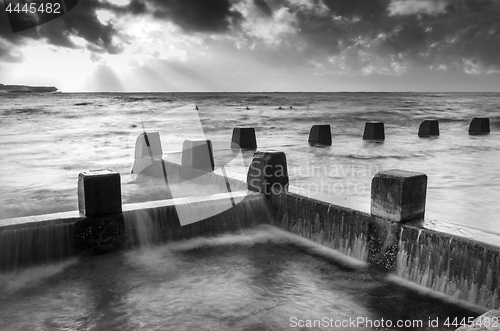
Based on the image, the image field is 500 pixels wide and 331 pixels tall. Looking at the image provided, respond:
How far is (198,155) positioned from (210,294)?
15.5ft

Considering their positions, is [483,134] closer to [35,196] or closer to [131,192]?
[131,192]

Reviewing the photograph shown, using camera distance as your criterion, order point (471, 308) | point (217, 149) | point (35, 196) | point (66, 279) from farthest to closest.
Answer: point (217, 149) → point (35, 196) → point (66, 279) → point (471, 308)

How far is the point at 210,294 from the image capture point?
15.8ft

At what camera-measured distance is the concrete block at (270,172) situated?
7.04 m

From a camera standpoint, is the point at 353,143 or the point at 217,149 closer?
the point at 217,149

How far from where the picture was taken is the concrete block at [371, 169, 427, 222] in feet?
16.6

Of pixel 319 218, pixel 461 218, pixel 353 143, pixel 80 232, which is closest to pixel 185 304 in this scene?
pixel 80 232

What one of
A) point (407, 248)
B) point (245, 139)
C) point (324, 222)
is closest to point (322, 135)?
point (245, 139)

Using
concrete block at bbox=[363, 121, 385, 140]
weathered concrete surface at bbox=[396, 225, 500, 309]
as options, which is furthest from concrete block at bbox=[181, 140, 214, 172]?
concrete block at bbox=[363, 121, 385, 140]

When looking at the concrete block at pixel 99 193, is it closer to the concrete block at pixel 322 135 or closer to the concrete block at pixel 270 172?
the concrete block at pixel 270 172

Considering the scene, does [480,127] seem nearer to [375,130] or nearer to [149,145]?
[375,130]

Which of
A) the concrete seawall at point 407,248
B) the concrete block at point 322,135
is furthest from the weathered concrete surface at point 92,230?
the concrete block at point 322,135

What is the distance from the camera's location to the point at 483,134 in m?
21.0

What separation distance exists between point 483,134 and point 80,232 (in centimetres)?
2071
